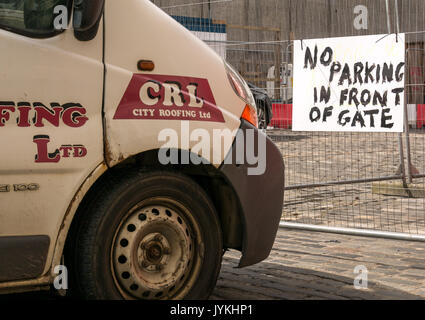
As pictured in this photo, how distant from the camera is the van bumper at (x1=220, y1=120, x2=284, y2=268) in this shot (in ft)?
13.8

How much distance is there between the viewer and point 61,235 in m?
3.62

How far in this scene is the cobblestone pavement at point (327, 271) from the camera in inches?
190

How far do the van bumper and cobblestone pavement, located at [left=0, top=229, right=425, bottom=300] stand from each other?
49 centimetres

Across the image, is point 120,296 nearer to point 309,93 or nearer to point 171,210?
point 171,210
